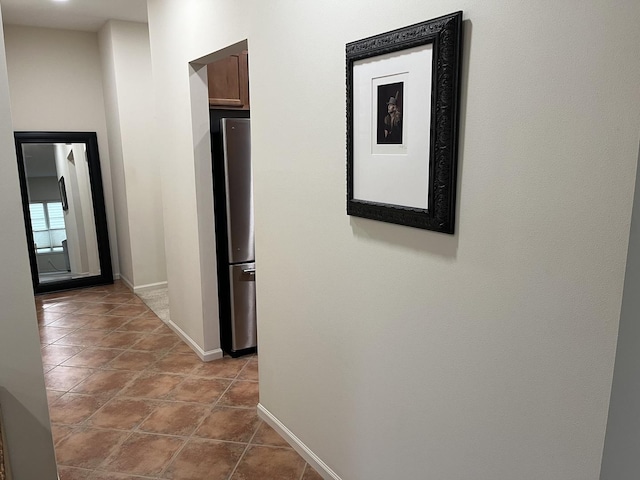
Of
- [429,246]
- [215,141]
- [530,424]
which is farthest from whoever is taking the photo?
[215,141]

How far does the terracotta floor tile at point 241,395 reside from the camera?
304cm

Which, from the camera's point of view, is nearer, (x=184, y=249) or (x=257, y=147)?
(x=257, y=147)

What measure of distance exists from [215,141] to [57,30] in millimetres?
3011

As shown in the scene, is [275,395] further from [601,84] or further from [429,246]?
[601,84]

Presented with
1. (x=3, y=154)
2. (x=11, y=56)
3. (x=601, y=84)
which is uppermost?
(x=11, y=56)

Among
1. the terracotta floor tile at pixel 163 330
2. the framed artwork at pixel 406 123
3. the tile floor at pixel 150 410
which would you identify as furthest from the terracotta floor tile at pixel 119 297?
the framed artwork at pixel 406 123

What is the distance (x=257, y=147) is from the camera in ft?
8.36

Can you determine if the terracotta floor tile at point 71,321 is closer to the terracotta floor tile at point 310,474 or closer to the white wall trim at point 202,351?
the white wall trim at point 202,351

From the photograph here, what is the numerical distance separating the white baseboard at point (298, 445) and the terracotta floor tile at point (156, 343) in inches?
52.6

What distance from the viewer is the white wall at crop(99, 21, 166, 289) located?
4.98m

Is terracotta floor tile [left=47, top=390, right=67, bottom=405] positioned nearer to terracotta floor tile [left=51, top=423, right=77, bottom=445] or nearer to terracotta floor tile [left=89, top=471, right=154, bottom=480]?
terracotta floor tile [left=51, top=423, right=77, bottom=445]

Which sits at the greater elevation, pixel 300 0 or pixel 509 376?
pixel 300 0

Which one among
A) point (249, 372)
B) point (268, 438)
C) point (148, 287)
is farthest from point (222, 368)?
point (148, 287)

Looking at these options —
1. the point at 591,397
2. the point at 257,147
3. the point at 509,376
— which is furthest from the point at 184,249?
the point at 591,397
